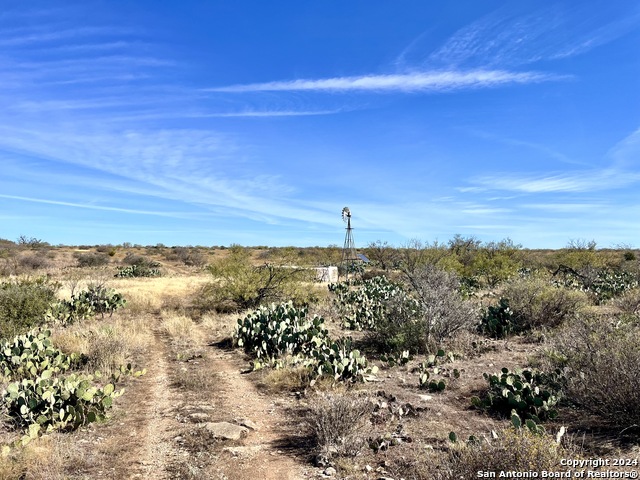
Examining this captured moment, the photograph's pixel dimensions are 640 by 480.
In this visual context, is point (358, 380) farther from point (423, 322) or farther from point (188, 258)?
point (188, 258)

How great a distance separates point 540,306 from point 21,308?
1609 centimetres

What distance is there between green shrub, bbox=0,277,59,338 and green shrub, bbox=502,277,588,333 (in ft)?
48.9

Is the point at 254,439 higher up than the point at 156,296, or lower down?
lower down

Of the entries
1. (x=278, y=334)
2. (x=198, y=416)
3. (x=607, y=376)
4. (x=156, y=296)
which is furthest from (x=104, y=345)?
(x=156, y=296)

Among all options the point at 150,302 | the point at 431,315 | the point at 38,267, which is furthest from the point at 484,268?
the point at 38,267

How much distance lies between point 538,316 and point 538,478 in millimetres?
10792

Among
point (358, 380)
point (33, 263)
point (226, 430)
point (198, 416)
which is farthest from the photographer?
point (33, 263)

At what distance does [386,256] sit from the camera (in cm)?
4319

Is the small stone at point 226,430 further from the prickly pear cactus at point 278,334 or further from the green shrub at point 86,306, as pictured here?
the green shrub at point 86,306

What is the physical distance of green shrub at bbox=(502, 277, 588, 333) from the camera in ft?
43.3

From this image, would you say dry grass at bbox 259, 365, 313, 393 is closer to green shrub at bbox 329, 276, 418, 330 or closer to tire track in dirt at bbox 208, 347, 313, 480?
tire track in dirt at bbox 208, 347, 313, 480

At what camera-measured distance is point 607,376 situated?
5.95m

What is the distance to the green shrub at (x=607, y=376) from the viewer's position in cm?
562

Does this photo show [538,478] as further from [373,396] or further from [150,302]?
[150,302]
